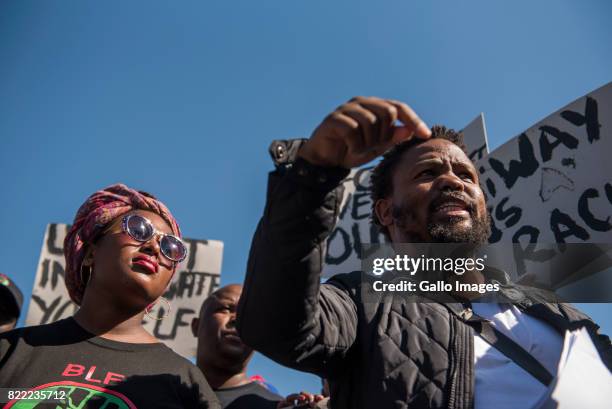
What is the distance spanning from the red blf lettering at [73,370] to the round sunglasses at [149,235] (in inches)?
22.5

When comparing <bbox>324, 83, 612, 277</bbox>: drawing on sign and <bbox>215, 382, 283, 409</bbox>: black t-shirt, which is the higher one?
<bbox>324, 83, 612, 277</bbox>: drawing on sign

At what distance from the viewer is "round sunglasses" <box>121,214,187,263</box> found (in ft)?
8.02

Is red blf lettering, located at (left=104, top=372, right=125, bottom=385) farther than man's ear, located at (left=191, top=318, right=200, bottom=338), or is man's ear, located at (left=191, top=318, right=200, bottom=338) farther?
man's ear, located at (left=191, top=318, right=200, bottom=338)

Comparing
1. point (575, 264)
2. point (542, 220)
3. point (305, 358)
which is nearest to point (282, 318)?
point (305, 358)

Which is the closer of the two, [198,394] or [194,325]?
[198,394]

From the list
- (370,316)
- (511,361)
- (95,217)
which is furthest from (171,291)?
(511,361)

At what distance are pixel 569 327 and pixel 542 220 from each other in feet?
6.42

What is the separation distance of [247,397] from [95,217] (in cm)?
144

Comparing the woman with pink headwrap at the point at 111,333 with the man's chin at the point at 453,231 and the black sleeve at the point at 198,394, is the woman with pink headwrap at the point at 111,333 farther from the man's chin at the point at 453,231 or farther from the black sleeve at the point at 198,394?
the man's chin at the point at 453,231

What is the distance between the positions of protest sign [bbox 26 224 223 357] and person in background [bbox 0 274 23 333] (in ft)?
3.78

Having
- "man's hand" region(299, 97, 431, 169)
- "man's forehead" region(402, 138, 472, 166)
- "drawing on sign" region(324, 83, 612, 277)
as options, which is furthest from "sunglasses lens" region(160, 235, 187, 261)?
"drawing on sign" region(324, 83, 612, 277)

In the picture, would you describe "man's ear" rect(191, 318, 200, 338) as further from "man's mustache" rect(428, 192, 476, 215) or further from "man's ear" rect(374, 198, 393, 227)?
"man's mustache" rect(428, 192, 476, 215)

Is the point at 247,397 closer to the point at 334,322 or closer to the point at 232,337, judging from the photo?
the point at 232,337

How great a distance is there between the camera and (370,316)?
170 centimetres
